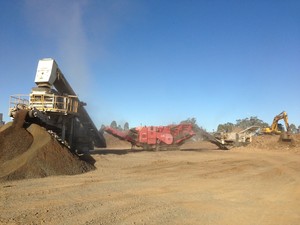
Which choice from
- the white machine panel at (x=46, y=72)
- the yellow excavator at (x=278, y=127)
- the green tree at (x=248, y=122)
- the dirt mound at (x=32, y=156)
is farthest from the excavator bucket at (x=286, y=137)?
the green tree at (x=248, y=122)

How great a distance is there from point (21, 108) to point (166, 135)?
16355mm

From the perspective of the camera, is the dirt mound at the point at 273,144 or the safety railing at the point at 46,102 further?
the dirt mound at the point at 273,144

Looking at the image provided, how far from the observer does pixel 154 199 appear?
9.27 meters

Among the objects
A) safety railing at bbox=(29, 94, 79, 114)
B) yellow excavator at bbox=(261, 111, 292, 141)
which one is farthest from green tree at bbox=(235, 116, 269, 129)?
safety railing at bbox=(29, 94, 79, 114)

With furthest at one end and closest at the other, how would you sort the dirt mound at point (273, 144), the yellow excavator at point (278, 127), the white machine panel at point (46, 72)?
1. the yellow excavator at point (278, 127)
2. the dirt mound at point (273, 144)
3. the white machine panel at point (46, 72)

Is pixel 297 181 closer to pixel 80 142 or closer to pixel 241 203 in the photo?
pixel 241 203

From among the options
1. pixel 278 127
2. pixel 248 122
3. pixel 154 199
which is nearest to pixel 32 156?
pixel 154 199

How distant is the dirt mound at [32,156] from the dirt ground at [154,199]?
0.74 metres

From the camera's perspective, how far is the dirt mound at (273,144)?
3350 centimetres

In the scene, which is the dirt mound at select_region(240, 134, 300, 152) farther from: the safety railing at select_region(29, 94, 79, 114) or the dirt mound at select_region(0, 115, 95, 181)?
the dirt mound at select_region(0, 115, 95, 181)

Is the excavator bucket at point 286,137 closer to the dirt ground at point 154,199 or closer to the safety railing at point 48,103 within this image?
the dirt ground at point 154,199

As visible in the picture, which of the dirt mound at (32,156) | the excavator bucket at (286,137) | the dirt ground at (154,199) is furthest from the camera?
the excavator bucket at (286,137)

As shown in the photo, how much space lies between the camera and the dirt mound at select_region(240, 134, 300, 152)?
3350 centimetres

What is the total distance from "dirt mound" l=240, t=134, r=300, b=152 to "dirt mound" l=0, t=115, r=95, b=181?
24.8m
